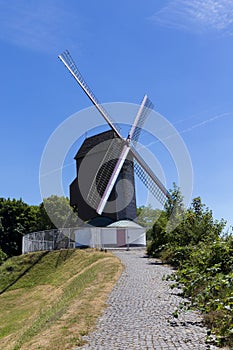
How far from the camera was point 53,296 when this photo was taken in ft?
59.5

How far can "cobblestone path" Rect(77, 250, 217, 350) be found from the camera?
607cm

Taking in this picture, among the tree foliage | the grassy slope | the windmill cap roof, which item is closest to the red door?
the windmill cap roof

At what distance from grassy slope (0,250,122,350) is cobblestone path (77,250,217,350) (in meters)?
0.39

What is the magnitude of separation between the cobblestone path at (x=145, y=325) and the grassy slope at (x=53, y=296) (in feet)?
1.29

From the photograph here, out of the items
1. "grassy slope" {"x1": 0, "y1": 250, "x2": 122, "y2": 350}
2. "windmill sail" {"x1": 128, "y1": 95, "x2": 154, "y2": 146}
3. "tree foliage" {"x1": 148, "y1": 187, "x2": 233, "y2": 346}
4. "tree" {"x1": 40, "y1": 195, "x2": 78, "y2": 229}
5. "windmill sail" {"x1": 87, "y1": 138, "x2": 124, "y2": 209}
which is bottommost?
"grassy slope" {"x1": 0, "y1": 250, "x2": 122, "y2": 350}

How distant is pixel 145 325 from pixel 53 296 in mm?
11841

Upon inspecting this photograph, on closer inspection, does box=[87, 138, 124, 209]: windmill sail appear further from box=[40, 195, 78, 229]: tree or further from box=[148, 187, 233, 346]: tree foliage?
box=[148, 187, 233, 346]: tree foliage

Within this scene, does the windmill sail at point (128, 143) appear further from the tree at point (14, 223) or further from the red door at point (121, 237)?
→ the tree at point (14, 223)

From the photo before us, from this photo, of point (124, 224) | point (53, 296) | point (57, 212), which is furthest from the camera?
point (57, 212)

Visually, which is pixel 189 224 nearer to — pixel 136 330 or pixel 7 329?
pixel 7 329

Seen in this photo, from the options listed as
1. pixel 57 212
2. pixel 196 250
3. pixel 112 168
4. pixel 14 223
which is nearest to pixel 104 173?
pixel 112 168

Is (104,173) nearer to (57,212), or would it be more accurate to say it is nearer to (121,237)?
(121,237)

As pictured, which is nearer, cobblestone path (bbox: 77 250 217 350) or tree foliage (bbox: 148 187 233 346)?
cobblestone path (bbox: 77 250 217 350)

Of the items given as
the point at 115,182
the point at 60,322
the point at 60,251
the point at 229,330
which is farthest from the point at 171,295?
the point at 115,182
